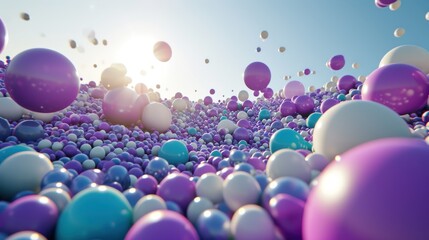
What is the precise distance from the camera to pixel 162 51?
31.9ft

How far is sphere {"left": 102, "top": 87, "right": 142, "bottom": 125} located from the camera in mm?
7859

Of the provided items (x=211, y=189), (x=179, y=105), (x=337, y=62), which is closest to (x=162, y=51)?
(x=179, y=105)

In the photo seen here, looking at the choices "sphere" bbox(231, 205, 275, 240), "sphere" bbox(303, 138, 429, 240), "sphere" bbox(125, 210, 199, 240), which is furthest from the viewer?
"sphere" bbox(231, 205, 275, 240)

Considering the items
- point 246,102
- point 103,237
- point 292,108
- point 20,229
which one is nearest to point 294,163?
point 103,237

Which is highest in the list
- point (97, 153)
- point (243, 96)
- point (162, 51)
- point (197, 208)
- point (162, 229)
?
point (162, 51)

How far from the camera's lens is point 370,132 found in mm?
2928

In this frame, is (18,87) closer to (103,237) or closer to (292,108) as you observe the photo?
(103,237)

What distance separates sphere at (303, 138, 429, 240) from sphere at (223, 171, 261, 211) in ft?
2.35

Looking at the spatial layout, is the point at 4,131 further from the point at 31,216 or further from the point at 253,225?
the point at 253,225

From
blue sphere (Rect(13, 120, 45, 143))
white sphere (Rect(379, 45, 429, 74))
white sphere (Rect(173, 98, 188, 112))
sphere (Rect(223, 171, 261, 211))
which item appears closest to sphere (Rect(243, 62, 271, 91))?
white sphere (Rect(173, 98, 188, 112))

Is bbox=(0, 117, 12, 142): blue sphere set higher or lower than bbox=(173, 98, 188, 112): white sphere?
higher

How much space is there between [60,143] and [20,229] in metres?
3.63

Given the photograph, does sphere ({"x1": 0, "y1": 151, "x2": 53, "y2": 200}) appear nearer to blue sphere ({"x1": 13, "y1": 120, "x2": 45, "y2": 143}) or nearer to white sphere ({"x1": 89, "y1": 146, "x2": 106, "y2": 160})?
white sphere ({"x1": 89, "y1": 146, "x2": 106, "y2": 160})

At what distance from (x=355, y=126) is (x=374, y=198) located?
5.49ft
